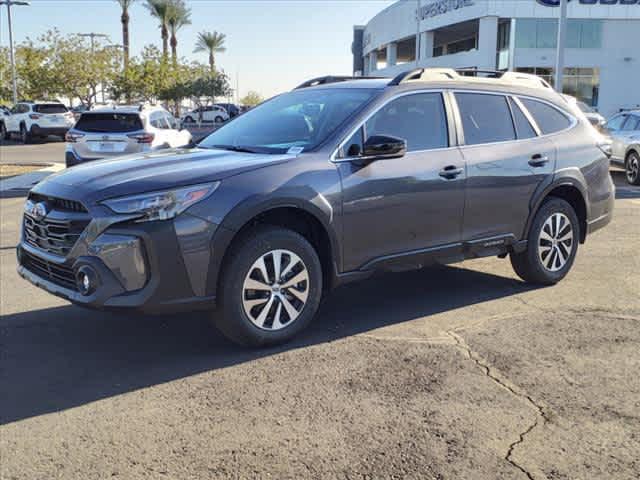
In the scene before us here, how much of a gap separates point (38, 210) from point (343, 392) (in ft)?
7.63

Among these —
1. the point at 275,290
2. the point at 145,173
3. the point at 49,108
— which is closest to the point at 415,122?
the point at 275,290

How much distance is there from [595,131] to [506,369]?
3.29 metres

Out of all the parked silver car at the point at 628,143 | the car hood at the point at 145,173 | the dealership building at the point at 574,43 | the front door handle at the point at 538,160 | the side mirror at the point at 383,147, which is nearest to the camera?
the car hood at the point at 145,173

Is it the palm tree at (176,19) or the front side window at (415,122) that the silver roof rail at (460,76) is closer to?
the front side window at (415,122)

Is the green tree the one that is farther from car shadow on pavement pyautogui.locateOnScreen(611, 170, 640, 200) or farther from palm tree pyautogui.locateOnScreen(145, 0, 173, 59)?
car shadow on pavement pyautogui.locateOnScreen(611, 170, 640, 200)

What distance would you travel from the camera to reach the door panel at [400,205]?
191 inches

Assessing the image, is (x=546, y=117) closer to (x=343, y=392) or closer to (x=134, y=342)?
(x=343, y=392)

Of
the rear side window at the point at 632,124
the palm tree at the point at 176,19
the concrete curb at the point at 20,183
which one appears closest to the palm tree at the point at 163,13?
the palm tree at the point at 176,19

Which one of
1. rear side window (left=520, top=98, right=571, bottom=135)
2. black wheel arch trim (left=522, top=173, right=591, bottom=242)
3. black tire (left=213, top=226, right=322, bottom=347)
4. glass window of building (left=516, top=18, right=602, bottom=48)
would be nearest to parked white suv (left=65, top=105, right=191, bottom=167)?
rear side window (left=520, top=98, right=571, bottom=135)

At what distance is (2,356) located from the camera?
179 inches

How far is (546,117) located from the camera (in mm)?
6270

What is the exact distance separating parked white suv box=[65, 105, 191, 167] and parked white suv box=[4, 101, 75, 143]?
18.3 m

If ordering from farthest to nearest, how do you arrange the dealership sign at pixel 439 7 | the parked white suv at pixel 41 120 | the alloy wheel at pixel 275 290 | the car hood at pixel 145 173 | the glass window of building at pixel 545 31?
1. the dealership sign at pixel 439 7
2. the glass window of building at pixel 545 31
3. the parked white suv at pixel 41 120
4. the alloy wheel at pixel 275 290
5. the car hood at pixel 145 173

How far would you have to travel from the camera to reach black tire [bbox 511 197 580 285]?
6.08 metres
